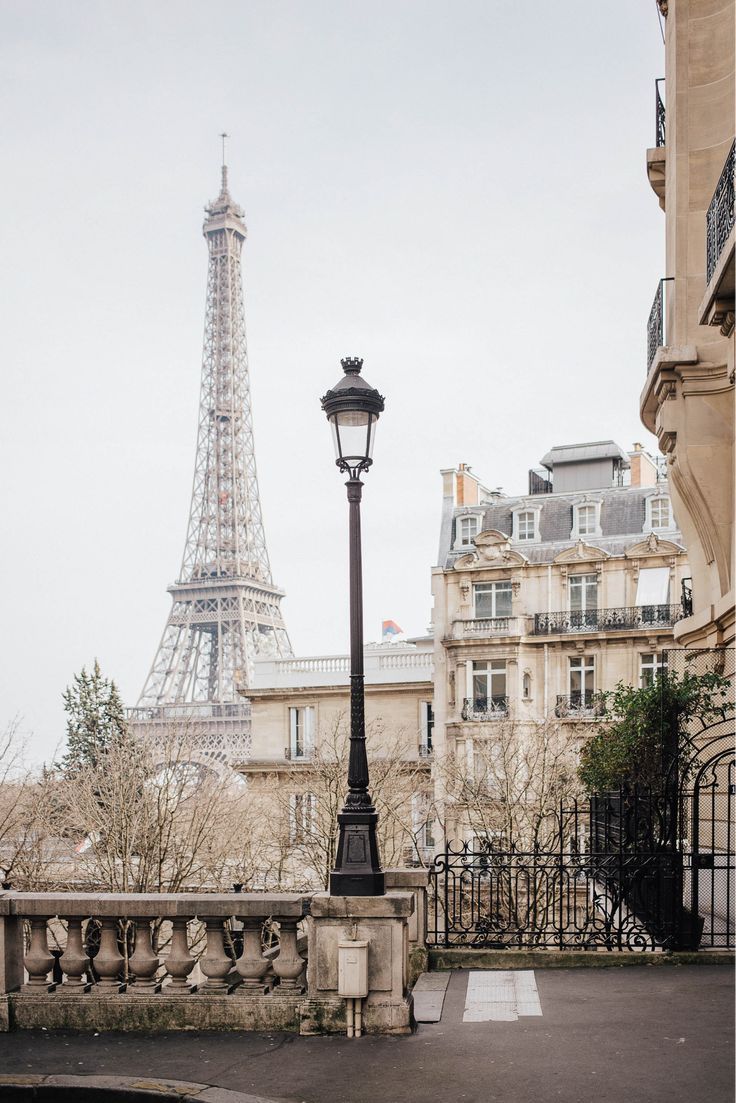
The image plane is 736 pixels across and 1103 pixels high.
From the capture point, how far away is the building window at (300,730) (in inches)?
2055

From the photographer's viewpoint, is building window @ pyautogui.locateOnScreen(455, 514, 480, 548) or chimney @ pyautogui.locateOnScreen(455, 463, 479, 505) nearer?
building window @ pyautogui.locateOnScreen(455, 514, 480, 548)

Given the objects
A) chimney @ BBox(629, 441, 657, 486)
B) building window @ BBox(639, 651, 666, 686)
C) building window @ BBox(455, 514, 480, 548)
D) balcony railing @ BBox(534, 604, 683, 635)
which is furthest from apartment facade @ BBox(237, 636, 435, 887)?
chimney @ BBox(629, 441, 657, 486)

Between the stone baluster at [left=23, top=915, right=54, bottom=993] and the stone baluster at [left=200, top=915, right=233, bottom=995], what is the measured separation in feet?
4.09

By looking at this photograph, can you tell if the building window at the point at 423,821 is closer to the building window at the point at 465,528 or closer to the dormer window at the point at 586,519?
the building window at the point at 465,528

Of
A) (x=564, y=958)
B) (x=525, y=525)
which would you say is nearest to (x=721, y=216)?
(x=564, y=958)

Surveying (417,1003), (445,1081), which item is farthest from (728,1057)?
(417,1003)

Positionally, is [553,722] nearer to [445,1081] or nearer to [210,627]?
[445,1081]

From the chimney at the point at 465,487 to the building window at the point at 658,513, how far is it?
348 inches

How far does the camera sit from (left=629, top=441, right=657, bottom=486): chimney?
178ft

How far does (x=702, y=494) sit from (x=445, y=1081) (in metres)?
10.1

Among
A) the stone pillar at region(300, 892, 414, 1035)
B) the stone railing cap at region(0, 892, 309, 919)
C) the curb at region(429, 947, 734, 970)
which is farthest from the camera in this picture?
the curb at region(429, 947, 734, 970)

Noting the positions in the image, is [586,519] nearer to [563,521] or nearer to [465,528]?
[563,521]

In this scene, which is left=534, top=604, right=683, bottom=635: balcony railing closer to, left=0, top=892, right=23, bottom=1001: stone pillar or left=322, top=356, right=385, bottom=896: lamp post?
left=322, top=356, right=385, bottom=896: lamp post

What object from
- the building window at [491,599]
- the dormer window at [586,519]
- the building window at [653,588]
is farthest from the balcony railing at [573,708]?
the dormer window at [586,519]
